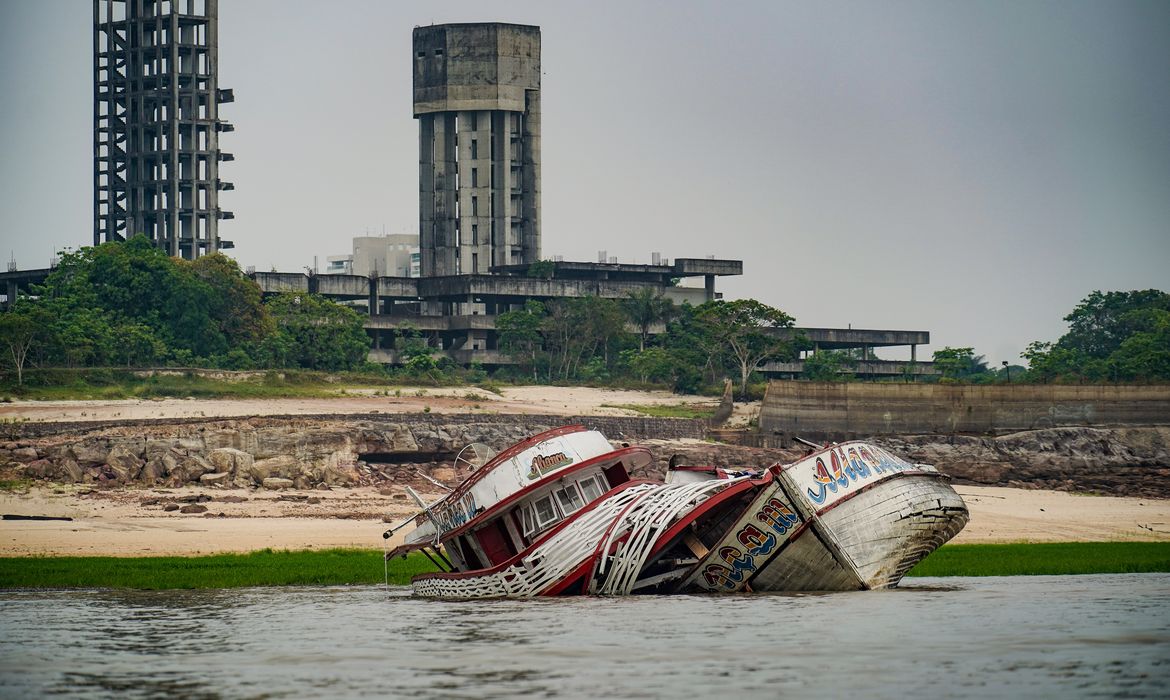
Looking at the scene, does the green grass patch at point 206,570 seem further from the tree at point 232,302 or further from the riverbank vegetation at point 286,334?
the tree at point 232,302

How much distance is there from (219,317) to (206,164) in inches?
1405

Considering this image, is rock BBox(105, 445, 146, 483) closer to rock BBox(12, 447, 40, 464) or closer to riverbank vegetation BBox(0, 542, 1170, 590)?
rock BBox(12, 447, 40, 464)

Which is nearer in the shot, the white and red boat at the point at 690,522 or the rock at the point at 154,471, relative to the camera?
the white and red boat at the point at 690,522

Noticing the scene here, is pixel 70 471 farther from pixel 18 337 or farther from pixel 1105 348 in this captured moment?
pixel 1105 348

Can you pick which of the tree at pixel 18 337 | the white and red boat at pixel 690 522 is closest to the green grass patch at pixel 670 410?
the tree at pixel 18 337

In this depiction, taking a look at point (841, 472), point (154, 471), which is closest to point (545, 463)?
point (841, 472)

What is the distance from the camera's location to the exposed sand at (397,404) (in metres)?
80.1

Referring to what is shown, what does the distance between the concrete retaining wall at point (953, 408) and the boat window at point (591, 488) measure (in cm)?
5077

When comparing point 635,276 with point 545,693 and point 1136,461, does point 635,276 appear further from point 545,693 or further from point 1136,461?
point 545,693

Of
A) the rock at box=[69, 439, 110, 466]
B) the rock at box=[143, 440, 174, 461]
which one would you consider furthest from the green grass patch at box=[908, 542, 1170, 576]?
the rock at box=[69, 439, 110, 466]

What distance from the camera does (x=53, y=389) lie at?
286ft

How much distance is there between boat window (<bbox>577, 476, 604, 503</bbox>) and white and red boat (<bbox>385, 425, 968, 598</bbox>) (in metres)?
0.02

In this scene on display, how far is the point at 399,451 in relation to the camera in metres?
78.2

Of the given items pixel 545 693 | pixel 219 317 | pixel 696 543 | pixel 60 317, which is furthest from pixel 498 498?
pixel 219 317
